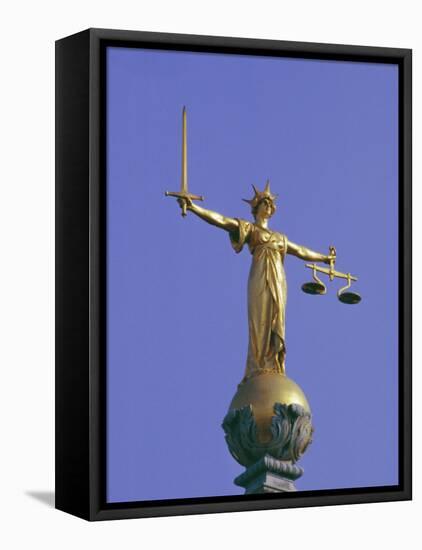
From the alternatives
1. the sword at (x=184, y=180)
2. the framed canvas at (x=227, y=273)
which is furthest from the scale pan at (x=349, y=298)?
the sword at (x=184, y=180)

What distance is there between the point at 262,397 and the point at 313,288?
2.49 feet

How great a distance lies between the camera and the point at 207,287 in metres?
12.4

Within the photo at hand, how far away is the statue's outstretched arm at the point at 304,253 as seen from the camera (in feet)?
41.5

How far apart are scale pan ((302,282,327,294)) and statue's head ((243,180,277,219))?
499 mm

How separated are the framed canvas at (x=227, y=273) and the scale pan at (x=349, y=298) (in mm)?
12

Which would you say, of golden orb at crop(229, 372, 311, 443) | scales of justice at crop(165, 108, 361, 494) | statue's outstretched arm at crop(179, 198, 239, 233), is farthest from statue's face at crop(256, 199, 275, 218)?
golden orb at crop(229, 372, 311, 443)

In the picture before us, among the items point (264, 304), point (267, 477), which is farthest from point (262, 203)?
point (267, 477)

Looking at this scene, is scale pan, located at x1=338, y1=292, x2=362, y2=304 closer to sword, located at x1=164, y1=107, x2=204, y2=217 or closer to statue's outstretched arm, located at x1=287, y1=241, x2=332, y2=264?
statue's outstretched arm, located at x1=287, y1=241, x2=332, y2=264

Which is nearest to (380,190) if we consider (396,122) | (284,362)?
(396,122)

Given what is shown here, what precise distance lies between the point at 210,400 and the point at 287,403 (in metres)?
0.48

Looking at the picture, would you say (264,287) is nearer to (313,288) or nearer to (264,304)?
(264,304)

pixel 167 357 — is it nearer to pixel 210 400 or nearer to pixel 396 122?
pixel 210 400

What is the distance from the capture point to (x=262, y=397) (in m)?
12.5

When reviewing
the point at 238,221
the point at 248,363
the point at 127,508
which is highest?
the point at 238,221
